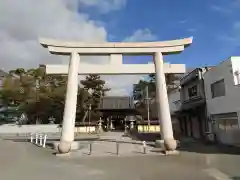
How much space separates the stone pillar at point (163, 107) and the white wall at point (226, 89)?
191 inches

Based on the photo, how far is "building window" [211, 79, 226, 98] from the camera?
21.8 metres

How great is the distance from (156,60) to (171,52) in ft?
4.41

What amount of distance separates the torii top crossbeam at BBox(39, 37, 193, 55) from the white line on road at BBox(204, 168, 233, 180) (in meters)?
11.0

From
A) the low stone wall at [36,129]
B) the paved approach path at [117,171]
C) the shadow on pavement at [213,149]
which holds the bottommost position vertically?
the paved approach path at [117,171]

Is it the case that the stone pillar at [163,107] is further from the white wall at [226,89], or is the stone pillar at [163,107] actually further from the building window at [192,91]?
the building window at [192,91]

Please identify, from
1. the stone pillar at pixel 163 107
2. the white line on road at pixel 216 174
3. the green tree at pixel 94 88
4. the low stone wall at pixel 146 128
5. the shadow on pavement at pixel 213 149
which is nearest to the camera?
the white line on road at pixel 216 174

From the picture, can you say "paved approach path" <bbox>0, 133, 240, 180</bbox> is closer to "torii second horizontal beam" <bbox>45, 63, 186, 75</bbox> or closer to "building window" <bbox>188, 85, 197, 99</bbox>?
"torii second horizontal beam" <bbox>45, 63, 186, 75</bbox>

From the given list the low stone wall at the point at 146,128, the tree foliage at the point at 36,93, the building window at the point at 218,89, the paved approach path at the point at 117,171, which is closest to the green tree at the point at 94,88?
the tree foliage at the point at 36,93

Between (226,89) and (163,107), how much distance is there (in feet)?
18.0

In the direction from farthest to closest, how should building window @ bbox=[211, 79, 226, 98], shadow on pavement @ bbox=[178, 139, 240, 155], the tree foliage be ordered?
the tree foliage < building window @ bbox=[211, 79, 226, 98] < shadow on pavement @ bbox=[178, 139, 240, 155]

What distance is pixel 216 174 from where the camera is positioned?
10.3m

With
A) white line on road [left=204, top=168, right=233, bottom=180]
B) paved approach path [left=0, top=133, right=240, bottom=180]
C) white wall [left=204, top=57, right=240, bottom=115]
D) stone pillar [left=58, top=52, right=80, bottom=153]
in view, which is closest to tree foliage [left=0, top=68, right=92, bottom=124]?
stone pillar [left=58, top=52, right=80, bottom=153]

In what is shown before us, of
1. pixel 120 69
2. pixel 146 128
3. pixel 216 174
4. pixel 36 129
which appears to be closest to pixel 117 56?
pixel 120 69

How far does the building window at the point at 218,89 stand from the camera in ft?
71.4
